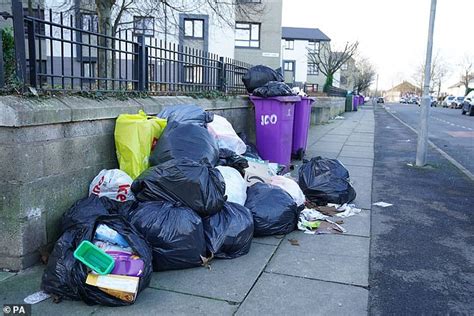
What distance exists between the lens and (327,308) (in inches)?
122

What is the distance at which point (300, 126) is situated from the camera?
8852 millimetres

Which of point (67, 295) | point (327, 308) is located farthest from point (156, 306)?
point (327, 308)

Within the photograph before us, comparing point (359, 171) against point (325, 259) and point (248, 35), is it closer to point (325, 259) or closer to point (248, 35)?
point (325, 259)

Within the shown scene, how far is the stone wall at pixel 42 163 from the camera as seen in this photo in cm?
341

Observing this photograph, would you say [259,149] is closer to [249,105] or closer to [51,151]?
[249,105]

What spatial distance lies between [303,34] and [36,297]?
67792 mm

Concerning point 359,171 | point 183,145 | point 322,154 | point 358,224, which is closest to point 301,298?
point 183,145

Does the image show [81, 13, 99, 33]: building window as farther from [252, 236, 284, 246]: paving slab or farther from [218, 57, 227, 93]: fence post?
[252, 236, 284, 246]: paving slab

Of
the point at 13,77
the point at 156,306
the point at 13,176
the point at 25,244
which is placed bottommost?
the point at 156,306

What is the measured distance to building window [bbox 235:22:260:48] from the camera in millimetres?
33906

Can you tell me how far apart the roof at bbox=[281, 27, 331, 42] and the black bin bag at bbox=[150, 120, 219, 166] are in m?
58.8

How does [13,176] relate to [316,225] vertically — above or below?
above

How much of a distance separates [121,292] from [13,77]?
1967 mm

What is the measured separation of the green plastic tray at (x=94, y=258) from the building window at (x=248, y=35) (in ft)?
105
